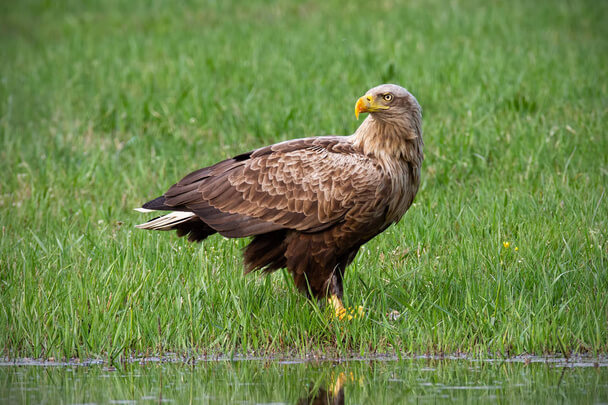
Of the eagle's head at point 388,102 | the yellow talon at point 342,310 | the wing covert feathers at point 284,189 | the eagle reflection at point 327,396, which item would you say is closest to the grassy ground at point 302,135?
the yellow talon at point 342,310

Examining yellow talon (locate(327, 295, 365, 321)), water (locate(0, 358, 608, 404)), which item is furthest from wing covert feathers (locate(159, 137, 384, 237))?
water (locate(0, 358, 608, 404))

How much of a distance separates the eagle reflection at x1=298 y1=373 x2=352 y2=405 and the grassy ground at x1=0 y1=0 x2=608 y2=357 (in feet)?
3.09

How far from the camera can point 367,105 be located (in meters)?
6.35

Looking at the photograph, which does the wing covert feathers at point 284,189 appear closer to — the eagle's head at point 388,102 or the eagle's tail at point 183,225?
the eagle's tail at point 183,225

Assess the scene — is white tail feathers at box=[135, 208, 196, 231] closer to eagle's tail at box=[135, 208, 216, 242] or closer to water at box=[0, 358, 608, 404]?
eagle's tail at box=[135, 208, 216, 242]

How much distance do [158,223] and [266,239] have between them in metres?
0.88

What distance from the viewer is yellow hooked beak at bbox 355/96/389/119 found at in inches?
248

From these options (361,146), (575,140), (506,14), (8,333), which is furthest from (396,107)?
(506,14)

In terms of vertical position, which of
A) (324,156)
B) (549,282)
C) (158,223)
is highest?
(324,156)

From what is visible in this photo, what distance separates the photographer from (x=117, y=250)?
731 centimetres

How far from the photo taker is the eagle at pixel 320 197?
249 inches

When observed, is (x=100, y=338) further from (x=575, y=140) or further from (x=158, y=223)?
(x=575, y=140)

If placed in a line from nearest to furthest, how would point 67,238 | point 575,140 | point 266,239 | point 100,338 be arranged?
point 100,338, point 266,239, point 67,238, point 575,140

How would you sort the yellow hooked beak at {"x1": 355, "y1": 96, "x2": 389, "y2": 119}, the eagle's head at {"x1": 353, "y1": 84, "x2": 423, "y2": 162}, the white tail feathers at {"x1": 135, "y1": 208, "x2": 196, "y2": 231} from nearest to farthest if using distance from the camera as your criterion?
1. the yellow hooked beak at {"x1": 355, "y1": 96, "x2": 389, "y2": 119}
2. the eagle's head at {"x1": 353, "y1": 84, "x2": 423, "y2": 162}
3. the white tail feathers at {"x1": 135, "y1": 208, "x2": 196, "y2": 231}
